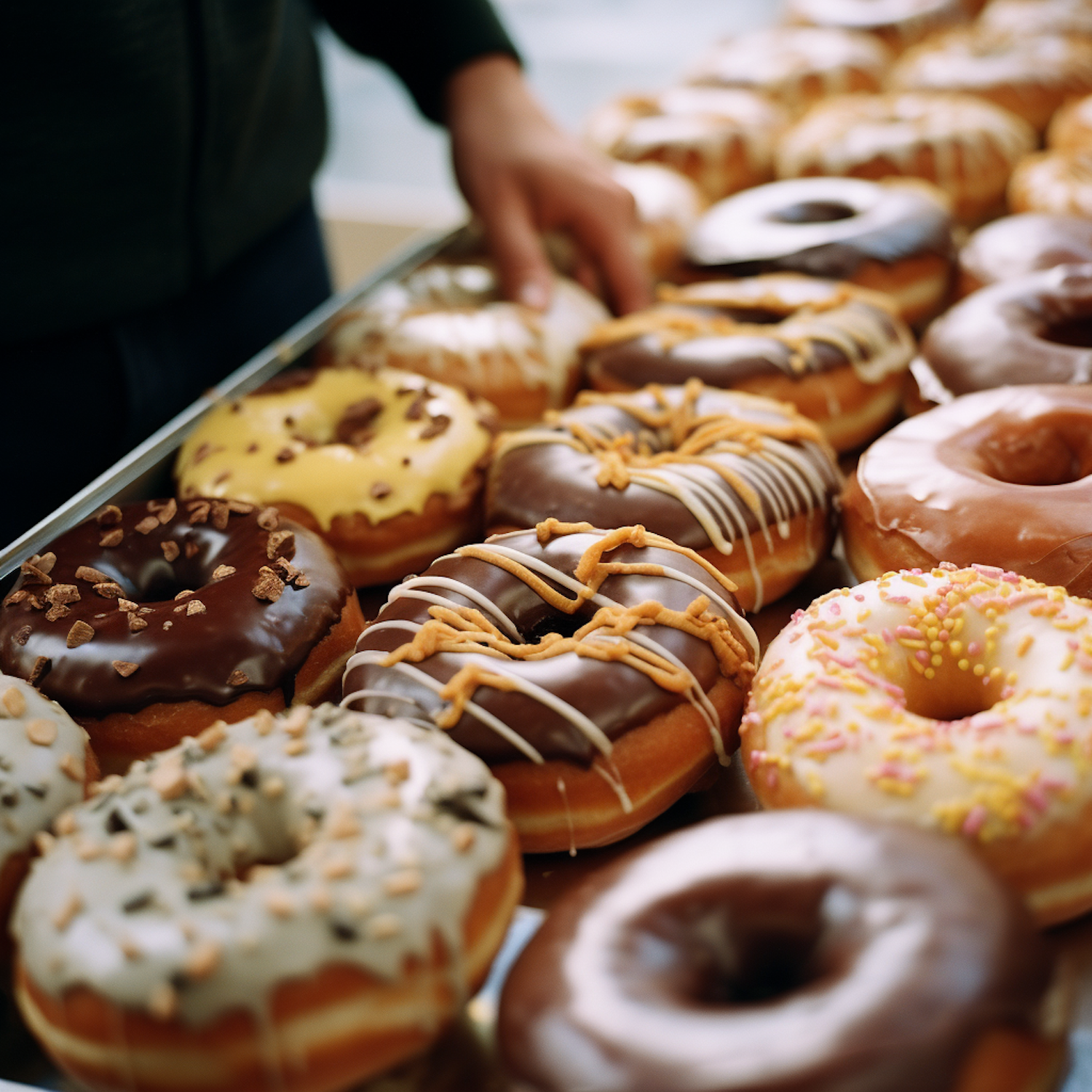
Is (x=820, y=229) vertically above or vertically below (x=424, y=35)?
below

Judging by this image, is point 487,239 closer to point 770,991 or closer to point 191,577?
point 191,577

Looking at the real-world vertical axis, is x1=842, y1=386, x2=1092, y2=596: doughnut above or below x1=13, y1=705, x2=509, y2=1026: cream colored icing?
below


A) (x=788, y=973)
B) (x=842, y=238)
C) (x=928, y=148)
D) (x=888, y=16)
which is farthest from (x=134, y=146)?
(x=888, y=16)

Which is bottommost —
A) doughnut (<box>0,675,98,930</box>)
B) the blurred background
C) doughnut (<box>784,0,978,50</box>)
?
the blurred background

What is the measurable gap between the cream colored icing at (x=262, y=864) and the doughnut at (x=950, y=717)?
33 cm

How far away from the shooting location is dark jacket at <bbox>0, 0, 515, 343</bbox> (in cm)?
171

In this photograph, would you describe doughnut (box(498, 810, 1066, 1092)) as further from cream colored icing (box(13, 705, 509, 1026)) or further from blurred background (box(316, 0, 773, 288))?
blurred background (box(316, 0, 773, 288))

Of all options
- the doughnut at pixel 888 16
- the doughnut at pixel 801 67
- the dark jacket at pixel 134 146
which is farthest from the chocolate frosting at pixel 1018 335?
the doughnut at pixel 888 16

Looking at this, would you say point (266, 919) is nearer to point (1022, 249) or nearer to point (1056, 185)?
point (1022, 249)

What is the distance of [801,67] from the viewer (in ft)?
11.7

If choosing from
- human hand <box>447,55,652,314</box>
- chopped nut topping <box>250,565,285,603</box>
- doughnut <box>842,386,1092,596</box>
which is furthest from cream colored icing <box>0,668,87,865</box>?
human hand <box>447,55,652,314</box>

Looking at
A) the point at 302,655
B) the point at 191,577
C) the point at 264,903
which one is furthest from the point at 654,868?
the point at 191,577

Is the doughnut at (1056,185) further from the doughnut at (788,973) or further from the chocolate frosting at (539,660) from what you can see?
the doughnut at (788,973)

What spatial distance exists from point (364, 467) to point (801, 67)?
257cm
